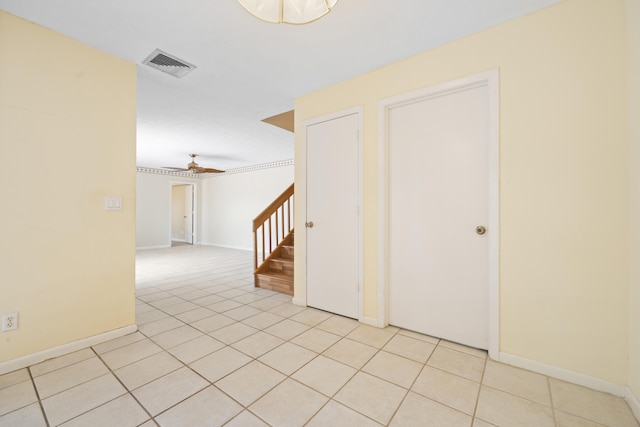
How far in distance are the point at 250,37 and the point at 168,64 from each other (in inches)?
37.0

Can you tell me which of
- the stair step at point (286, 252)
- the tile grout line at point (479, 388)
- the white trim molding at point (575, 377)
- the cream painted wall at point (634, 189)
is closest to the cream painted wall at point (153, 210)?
the stair step at point (286, 252)

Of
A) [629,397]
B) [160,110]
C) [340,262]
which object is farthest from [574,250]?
[160,110]

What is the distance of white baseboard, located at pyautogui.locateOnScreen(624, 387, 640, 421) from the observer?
1358 mm

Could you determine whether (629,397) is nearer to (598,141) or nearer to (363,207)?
(598,141)

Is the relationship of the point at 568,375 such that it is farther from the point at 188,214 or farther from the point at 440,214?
the point at 188,214

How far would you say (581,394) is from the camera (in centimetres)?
154

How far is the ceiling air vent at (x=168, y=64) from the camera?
226cm

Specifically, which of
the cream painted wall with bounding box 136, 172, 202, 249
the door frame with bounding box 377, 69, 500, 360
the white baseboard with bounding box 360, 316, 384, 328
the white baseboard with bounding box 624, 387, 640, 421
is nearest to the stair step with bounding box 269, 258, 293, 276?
the white baseboard with bounding box 360, 316, 384, 328

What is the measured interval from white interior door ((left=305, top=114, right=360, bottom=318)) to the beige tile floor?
383 mm

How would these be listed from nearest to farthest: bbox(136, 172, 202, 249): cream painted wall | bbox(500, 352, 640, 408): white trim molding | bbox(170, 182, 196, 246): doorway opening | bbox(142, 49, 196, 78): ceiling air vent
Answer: bbox(500, 352, 640, 408): white trim molding → bbox(142, 49, 196, 78): ceiling air vent → bbox(136, 172, 202, 249): cream painted wall → bbox(170, 182, 196, 246): doorway opening

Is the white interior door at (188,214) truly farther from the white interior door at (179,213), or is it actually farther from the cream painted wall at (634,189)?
the cream painted wall at (634,189)

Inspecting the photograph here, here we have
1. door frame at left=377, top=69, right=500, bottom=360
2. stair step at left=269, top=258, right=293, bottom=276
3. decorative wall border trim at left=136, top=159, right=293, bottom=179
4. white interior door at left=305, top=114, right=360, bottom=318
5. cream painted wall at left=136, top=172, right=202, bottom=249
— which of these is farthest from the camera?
cream painted wall at left=136, top=172, right=202, bottom=249

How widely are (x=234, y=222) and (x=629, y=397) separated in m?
8.01

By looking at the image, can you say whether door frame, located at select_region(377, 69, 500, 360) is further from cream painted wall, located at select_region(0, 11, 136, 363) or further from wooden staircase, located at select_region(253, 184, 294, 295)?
cream painted wall, located at select_region(0, 11, 136, 363)
